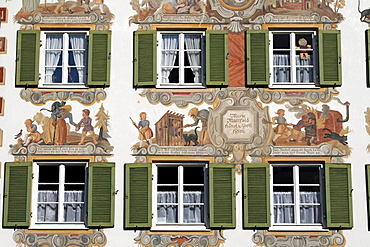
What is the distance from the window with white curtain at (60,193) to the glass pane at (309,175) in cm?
480

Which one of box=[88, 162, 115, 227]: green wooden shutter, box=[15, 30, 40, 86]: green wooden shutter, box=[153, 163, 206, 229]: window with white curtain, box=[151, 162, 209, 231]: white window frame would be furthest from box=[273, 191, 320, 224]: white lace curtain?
box=[15, 30, 40, 86]: green wooden shutter

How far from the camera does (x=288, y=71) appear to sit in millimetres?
19328

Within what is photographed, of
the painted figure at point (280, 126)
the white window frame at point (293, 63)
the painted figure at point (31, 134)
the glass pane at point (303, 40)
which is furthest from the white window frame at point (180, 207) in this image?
the glass pane at point (303, 40)

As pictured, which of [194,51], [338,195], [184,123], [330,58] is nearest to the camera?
[338,195]

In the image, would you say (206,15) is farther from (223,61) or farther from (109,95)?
(109,95)

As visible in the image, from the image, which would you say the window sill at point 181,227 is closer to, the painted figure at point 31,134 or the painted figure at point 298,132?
the painted figure at point 298,132

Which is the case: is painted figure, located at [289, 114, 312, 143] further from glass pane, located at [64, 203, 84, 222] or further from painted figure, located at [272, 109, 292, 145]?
glass pane, located at [64, 203, 84, 222]

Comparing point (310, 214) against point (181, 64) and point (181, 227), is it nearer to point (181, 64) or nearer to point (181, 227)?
point (181, 227)

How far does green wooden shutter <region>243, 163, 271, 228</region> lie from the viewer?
18359mm

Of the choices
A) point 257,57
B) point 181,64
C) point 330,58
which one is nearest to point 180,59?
point 181,64

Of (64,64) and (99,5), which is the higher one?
(99,5)

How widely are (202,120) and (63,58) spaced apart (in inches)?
138

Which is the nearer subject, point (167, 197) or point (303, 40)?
point (167, 197)

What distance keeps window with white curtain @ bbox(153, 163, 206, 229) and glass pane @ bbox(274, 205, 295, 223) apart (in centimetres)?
161
